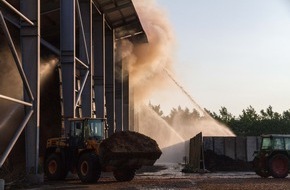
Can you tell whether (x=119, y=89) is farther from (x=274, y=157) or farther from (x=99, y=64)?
(x=274, y=157)

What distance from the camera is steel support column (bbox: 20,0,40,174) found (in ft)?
57.7

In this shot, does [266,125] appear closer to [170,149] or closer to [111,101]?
[170,149]

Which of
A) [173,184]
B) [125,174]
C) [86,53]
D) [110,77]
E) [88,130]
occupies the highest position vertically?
[86,53]

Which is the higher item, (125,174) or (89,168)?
(89,168)

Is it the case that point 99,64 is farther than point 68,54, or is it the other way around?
point 99,64

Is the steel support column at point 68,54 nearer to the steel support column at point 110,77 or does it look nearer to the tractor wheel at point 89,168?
the tractor wheel at point 89,168

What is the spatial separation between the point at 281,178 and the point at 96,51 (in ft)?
46.9

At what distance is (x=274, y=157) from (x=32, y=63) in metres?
10.9

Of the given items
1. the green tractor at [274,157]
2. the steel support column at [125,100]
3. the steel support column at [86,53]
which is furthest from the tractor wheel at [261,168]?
the steel support column at [125,100]

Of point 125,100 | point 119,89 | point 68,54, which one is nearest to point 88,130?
point 68,54

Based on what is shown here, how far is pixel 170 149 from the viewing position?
49.2 meters

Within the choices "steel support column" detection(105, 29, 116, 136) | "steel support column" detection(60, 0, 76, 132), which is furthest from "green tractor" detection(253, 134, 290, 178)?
"steel support column" detection(105, 29, 116, 136)

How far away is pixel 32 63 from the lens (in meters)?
17.6

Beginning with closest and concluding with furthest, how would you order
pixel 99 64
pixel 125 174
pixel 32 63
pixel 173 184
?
pixel 173 184 → pixel 32 63 → pixel 125 174 → pixel 99 64
